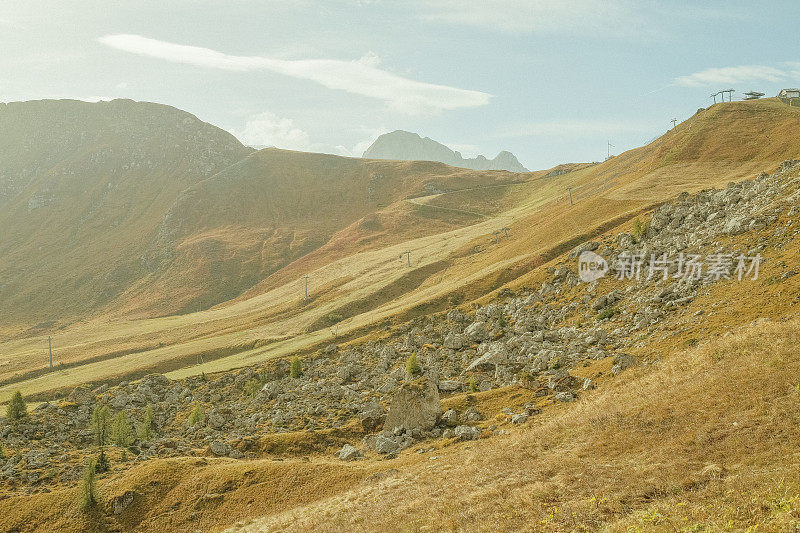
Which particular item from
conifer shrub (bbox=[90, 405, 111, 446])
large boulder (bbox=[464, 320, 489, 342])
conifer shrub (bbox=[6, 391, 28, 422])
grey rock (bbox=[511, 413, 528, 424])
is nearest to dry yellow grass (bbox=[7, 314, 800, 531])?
grey rock (bbox=[511, 413, 528, 424])

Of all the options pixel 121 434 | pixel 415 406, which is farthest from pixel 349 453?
pixel 121 434

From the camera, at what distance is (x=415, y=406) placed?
42.1 m

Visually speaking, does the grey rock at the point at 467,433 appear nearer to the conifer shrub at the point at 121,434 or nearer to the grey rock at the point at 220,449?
the grey rock at the point at 220,449

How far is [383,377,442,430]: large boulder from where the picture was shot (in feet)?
137

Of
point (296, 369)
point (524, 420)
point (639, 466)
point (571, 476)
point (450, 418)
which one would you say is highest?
point (639, 466)

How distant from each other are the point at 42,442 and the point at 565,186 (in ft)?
531

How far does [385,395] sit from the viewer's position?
52.7m

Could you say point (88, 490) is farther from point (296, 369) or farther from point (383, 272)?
point (383, 272)

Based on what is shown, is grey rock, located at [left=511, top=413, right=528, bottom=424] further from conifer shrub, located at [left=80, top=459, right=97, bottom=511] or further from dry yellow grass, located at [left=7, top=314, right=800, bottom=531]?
conifer shrub, located at [left=80, top=459, right=97, bottom=511]

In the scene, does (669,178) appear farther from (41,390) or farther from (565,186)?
(41,390)

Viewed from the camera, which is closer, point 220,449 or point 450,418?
point 450,418

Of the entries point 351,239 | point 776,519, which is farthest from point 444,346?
point 351,239

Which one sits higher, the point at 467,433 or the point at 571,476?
the point at 571,476

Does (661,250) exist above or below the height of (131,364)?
above
